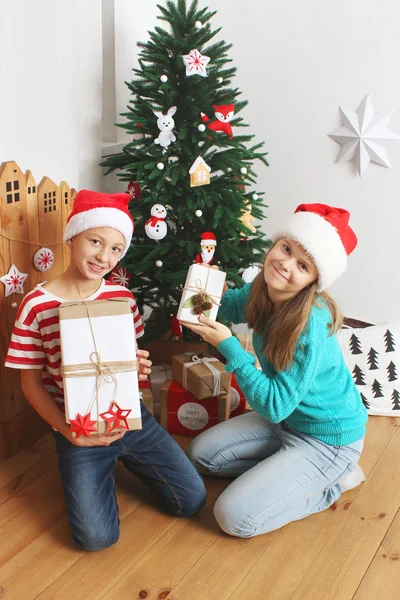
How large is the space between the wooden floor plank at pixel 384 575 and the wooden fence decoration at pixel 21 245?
1264 mm

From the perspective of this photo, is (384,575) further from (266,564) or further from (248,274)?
(248,274)

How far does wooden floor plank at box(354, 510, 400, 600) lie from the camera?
1493mm

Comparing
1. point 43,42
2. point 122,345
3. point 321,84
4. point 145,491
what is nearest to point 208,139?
point 43,42

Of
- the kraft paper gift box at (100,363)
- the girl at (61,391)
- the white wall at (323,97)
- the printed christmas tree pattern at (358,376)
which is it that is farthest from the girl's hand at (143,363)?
the white wall at (323,97)

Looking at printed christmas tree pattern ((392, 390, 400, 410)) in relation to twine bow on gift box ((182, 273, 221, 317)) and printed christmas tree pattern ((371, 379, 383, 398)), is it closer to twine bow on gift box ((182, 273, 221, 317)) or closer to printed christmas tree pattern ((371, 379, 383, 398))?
printed christmas tree pattern ((371, 379, 383, 398))

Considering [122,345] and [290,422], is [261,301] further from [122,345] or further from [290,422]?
[122,345]

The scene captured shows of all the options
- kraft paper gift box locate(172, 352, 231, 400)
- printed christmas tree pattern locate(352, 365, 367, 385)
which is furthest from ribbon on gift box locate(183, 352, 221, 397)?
printed christmas tree pattern locate(352, 365, 367, 385)

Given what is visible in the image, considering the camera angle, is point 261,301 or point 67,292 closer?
point 67,292

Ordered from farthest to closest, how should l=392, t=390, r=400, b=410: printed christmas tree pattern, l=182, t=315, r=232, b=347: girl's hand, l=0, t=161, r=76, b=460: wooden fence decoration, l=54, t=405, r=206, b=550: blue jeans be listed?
l=392, t=390, r=400, b=410: printed christmas tree pattern → l=0, t=161, r=76, b=460: wooden fence decoration → l=182, t=315, r=232, b=347: girl's hand → l=54, t=405, r=206, b=550: blue jeans

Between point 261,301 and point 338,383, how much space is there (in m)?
0.36

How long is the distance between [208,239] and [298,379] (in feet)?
2.49

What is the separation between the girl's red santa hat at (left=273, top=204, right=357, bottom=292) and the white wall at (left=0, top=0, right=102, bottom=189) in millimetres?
942

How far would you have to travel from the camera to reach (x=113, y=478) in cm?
173

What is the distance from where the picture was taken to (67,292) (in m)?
1.68
